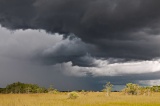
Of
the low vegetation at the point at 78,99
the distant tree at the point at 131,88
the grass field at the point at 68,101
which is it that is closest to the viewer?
the grass field at the point at 68,101

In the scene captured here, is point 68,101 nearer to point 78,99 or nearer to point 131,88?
point 78,99

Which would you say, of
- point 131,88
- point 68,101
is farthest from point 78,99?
point 131,88

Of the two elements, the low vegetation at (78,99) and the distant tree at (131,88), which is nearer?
the low vegetation at (78,99)

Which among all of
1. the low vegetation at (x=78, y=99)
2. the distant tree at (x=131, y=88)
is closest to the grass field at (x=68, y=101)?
the low vegetation at (x=78, y=99)

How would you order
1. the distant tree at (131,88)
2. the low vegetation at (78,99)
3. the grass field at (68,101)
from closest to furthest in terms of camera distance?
the grass field at (68,101) < the low vegetation at (78,99) < the distant tree at (131,88)

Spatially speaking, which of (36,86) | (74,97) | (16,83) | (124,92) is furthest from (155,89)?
(74,97)

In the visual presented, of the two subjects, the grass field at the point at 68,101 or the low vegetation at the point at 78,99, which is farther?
the low vegetation at the point at 78,99

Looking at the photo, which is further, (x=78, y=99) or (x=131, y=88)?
(x=131, y=88)

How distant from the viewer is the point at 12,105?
24.4 metres

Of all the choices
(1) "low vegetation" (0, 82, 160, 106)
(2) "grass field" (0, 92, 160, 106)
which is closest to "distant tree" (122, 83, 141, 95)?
(1) "low vegetation" (0, 82, 160, 106)

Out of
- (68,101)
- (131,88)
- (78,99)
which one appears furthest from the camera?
(131,88)

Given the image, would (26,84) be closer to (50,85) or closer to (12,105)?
(50,85)

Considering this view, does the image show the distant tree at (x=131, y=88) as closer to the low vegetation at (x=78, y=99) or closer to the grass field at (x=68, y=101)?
the low vegetation at (x=78, y=99)

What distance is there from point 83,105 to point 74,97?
53.0 ft
